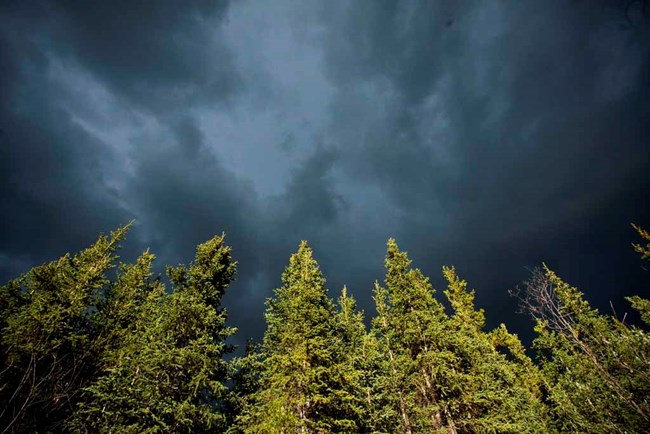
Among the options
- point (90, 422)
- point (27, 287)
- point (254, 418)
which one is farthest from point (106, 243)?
point (254, 418)

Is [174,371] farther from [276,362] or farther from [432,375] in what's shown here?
[432,375]

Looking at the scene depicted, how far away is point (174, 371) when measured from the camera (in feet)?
46.8

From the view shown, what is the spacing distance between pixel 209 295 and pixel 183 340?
2515mm

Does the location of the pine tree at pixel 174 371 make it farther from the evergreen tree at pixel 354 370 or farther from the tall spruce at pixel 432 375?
the tall spruce at pixel 432 375

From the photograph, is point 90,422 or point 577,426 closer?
point 90,422

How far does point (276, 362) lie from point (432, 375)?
8.59 m

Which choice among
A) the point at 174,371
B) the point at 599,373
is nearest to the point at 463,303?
the point at 599,373

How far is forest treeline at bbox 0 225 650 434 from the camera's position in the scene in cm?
1359

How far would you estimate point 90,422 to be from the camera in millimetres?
13711

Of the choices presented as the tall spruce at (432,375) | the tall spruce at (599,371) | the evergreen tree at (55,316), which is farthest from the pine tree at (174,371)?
the tall spruce at (599,371)

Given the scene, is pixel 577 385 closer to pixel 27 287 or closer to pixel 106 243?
pixel 106 243

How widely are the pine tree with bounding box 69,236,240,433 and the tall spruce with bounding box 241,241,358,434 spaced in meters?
2.20

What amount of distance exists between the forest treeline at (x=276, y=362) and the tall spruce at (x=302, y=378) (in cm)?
8

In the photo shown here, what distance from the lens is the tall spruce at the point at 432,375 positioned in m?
16.0
